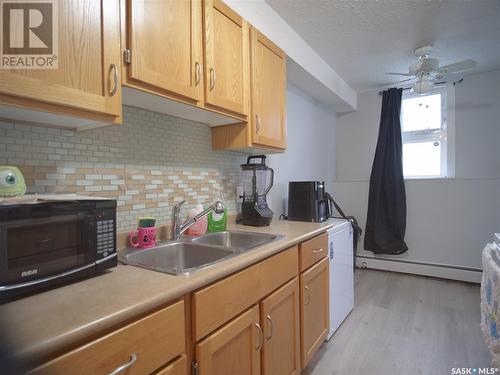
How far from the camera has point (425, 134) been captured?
3.31 m

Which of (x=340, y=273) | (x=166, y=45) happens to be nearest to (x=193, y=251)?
(x=166, y=45)

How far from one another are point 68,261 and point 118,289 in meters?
0.17

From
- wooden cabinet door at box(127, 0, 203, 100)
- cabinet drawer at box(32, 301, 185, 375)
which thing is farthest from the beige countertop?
wooden cabinet door at box(127, 0, 203, 100)

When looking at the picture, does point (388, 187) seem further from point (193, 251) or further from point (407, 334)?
point (193, 251)

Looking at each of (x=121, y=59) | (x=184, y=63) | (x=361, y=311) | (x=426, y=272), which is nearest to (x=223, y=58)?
(x=184, y=63)

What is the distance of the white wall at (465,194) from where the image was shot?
2.91 meters

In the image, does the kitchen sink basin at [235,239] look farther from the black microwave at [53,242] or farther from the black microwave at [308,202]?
the black microwave at [308,202]

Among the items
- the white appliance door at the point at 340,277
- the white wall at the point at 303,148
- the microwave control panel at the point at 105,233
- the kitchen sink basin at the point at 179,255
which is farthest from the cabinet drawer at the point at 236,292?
the white wall at the point at 303,148

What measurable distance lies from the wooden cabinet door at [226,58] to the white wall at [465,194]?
8.68 ft

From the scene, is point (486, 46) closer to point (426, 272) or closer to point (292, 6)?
point (292, 6)

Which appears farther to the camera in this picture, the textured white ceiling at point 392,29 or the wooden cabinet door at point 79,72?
the textured white ceiling at point 392,29

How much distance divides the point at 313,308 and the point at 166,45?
1.58 meters

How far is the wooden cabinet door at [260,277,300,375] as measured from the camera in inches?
46.1

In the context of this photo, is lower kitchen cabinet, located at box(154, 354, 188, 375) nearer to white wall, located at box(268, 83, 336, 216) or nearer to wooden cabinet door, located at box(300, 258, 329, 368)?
wooden cabinet door, located at box(300, 258, 329, 368)
